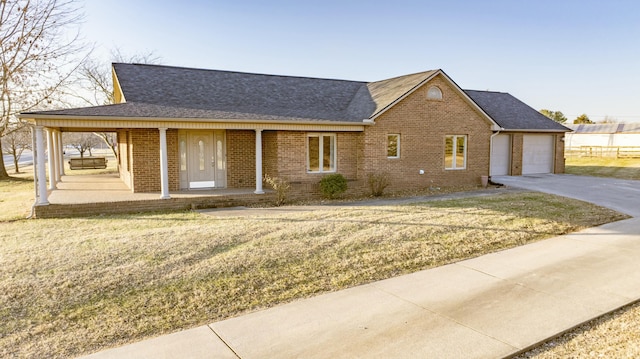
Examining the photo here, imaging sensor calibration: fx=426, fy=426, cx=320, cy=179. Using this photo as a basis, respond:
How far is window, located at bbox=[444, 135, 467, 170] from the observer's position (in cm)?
1888

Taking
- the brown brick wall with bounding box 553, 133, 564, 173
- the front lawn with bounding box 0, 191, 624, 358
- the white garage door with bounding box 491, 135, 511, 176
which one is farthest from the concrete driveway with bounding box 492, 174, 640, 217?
the front lawn with bounding box 0, 191, 624, 358

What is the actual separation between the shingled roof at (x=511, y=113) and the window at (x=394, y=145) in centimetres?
698

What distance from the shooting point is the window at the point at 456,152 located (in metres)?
18.9

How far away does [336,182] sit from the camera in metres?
15.4

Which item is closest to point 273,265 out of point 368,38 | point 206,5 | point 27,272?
point 27,272

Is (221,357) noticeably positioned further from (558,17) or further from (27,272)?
(558,17)

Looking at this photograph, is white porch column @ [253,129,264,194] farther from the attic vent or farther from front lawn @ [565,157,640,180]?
front lawn @ [565,157,640,180]

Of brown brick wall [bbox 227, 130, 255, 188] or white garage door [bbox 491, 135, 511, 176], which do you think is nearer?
brown brick wall [bbox 227, 130, 255, 188]

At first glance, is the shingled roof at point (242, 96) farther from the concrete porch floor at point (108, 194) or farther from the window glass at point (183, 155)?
the concrete porch floor at point (108, 194)

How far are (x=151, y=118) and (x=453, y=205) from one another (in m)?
9.55

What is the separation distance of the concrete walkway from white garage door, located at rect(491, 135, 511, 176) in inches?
601

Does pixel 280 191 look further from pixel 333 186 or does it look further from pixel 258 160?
pixel 333 186

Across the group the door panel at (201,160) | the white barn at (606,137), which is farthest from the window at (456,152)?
the white barn at (606,137)

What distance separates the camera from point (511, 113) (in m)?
24.1
